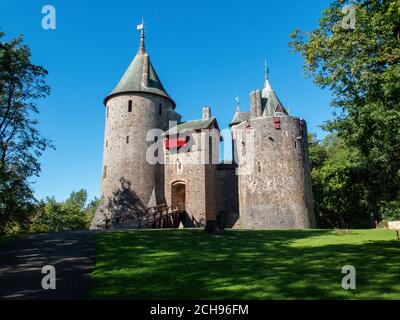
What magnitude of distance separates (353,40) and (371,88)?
1.90 m

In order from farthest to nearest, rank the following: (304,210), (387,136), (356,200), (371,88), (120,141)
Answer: (356,200) → (120,141) → (304,210) → (387,136) → (371,88)

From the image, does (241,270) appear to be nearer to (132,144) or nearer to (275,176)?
(275,176)

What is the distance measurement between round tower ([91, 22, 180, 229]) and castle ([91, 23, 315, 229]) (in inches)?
3.3

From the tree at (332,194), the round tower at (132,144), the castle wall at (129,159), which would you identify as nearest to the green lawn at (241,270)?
the castle wall at (129,159)

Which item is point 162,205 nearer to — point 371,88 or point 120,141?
point 120,141

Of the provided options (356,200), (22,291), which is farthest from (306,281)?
(356,200)

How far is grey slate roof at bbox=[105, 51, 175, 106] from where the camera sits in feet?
108

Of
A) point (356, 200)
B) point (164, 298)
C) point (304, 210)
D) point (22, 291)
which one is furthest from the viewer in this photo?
point (356, 200)

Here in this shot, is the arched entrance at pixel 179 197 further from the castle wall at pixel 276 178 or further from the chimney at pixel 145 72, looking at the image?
the chimney at pixel 145 72

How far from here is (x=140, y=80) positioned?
33750 mm

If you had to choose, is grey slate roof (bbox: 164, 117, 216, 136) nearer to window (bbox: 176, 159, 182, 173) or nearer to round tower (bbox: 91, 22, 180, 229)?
round tower (bbox: 91, 22, 180, 229)

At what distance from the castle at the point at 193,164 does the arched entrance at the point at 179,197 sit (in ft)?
0.33

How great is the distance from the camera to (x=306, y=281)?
321 inches

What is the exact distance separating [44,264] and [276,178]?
74.2 feet
